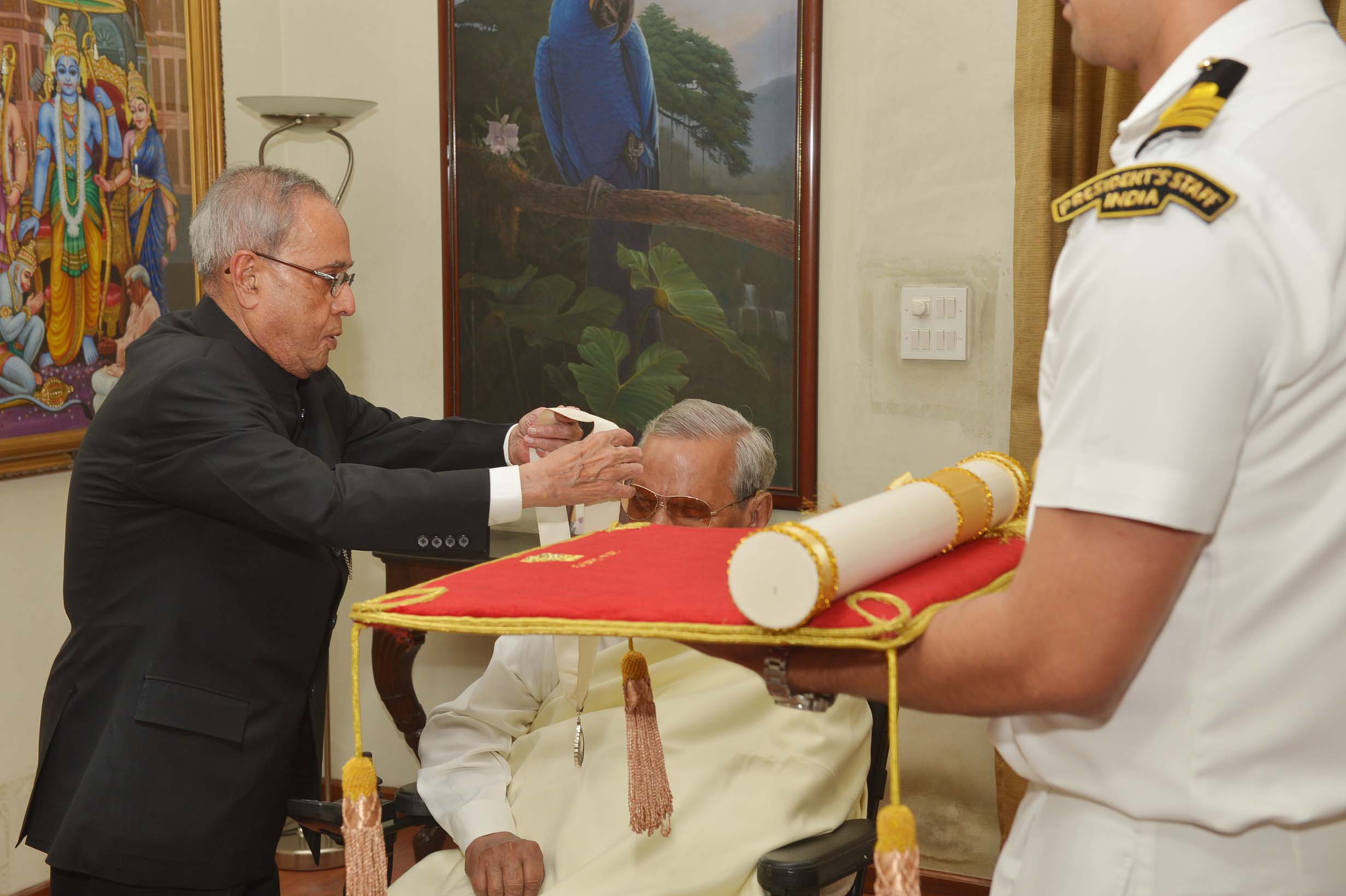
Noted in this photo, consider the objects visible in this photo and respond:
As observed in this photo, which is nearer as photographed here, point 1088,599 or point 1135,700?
point 1088,599

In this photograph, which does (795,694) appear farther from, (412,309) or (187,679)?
(412,309)

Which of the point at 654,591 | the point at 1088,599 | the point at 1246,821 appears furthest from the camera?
the point at 654,591

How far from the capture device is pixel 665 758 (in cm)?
226

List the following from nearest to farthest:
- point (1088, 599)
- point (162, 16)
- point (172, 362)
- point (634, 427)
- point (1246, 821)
→ point (1088, 599), point (1246, 821), point (172, 362), point (162, 16), point (634, 427)

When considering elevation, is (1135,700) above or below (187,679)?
above

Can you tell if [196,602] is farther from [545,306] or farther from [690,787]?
[545,306]

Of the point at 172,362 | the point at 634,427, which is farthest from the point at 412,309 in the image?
the point at 172,362

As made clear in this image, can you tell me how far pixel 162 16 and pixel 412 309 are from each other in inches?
45.9

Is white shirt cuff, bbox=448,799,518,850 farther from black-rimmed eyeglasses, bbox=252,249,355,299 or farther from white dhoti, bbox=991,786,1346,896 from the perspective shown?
white dhoti, bbox=991,786,1346,896

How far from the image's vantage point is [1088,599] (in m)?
0.87

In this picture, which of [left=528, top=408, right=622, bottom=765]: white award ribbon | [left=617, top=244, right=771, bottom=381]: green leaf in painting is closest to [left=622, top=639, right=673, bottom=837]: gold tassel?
[left=528, top=408, right=622, bottom=765]: white award ribbon

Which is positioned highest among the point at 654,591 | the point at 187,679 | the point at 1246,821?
the point at 654,591

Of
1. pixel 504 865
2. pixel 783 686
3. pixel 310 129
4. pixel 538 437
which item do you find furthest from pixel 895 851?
pixel 310 129

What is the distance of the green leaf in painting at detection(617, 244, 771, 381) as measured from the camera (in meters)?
3.62
